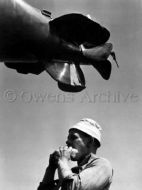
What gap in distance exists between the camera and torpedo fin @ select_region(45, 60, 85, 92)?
562cm

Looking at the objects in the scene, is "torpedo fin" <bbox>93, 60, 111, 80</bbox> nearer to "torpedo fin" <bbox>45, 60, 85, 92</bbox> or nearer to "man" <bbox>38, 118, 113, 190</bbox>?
"torpedo fin" <bbox>45, 60, 85, 92</bbox>

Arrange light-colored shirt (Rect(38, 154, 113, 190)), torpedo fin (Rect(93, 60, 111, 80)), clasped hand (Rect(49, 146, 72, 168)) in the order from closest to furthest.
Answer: light-colored shirt (Rect(38, 154, 113, 190)), clasped hand (Rect(49, 146, 72, 168)), torpedo fin (Rect(93, 60, 111, 80))

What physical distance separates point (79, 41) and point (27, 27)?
81 centimetres

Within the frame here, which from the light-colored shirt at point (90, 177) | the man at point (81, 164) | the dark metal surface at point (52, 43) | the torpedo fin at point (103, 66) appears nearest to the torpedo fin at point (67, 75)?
the dark metal surface at point (52, 43)

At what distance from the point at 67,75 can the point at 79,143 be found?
91 centimetres

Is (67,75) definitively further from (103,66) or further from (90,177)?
(90,177)

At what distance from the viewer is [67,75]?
18.9 feet

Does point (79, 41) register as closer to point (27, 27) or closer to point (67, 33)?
point (67, 33)

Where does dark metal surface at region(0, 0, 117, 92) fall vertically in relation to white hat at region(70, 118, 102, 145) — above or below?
above

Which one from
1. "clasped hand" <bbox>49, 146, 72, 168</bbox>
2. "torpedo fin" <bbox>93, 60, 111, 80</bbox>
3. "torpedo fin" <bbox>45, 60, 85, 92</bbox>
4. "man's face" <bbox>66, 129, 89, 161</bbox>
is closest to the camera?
"clasped hand" <bbox>49, 146, 72, 168</bbox>

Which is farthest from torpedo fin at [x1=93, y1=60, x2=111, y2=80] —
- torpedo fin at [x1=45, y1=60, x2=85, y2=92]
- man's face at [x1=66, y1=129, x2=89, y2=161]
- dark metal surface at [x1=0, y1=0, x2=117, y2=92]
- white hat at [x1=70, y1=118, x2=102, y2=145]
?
man's face at [x1=66, y1=129, x2=89, y2=161]

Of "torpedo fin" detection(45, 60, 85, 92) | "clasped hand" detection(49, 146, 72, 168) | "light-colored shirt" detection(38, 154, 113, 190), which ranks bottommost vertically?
"light-colored shirt" detection(38, 154, 113, 190)

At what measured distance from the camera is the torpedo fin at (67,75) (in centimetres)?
562

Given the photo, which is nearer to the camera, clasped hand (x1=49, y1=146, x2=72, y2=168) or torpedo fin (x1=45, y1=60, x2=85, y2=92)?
clasped hand (x1=49, y1=146, x2=72, y2=168)
